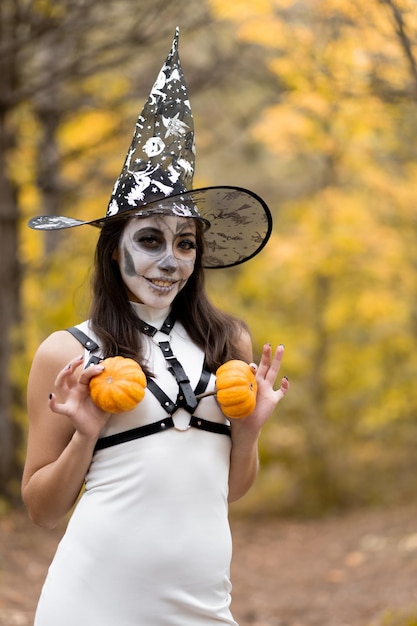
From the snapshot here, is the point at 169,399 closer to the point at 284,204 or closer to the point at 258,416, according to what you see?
the point at 258,416

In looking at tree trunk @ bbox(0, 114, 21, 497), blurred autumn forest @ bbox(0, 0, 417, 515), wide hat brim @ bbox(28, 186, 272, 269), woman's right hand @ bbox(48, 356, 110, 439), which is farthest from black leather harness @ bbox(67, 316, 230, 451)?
tree trunk @ bbox(0, 114, 21, 497)

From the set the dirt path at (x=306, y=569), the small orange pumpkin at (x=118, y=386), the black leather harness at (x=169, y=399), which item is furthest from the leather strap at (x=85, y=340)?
the dirt path at (x=306, y=569)

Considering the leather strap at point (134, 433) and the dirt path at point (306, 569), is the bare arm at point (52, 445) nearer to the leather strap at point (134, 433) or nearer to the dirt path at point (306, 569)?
the leather strap at point (134, 433)

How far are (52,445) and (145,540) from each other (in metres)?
0.40

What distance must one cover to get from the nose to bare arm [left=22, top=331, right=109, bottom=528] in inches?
13.8

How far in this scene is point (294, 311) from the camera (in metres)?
13.9

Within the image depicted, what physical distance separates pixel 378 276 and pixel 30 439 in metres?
8.27

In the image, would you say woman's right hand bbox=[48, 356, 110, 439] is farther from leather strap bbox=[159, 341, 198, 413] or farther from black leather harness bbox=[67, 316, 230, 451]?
leather strap bbox=[159, 341, 198, 413]

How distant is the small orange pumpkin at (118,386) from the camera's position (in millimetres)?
2240

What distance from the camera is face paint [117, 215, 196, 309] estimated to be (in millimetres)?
2588

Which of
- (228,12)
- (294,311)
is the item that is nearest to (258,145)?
(294,311)

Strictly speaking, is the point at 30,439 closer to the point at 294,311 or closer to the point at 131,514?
the point at 131,514

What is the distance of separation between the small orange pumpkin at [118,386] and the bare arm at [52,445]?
8 centimetres

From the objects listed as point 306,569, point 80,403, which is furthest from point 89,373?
point 306,569
